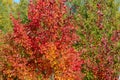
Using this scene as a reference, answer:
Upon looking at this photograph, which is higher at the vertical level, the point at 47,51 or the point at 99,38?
the point at 47,51

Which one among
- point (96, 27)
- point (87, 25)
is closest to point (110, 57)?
point (96, 27)

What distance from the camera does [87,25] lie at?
22.4 meters

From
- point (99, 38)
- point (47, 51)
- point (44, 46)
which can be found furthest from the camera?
point (99, 38)

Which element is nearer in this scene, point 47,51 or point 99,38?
point 47,51

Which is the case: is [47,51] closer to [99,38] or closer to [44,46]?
[44,46]

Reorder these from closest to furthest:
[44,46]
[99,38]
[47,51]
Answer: [47,51] → [44,46] → [99,38]

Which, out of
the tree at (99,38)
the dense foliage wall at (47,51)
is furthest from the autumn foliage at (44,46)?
the tree at (99,38)

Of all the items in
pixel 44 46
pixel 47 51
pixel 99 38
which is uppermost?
pixel 44 46

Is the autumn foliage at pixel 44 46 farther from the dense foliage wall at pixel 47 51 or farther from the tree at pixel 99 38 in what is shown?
the tree at pixel 99 38

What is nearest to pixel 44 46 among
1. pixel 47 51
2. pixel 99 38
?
pixel 47 51

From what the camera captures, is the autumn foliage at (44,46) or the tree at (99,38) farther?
the tree at (99,38)

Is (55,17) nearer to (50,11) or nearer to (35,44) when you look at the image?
(50,11)

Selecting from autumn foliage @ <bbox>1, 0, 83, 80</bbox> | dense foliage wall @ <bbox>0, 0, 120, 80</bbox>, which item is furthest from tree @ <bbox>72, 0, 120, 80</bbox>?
autumn foliage @ <bbox>1, 0, 83, 80</bbox>

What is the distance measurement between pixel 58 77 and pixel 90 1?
31.3 feet
